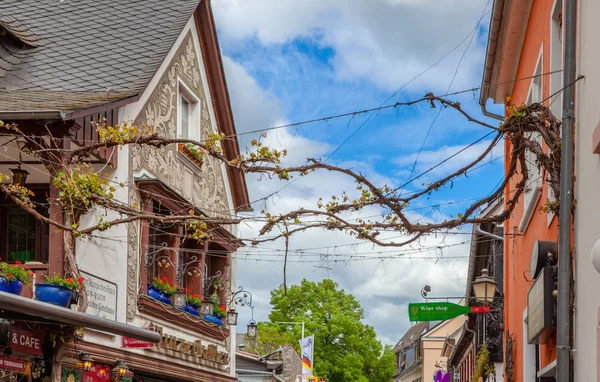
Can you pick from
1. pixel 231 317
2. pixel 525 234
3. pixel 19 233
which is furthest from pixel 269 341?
pixel 525 234

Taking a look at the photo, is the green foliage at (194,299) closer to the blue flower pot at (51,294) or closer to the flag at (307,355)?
the blue flower pot at (51,294)

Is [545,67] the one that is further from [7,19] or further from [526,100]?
Answer: [7,19]

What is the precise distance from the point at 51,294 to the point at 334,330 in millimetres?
47415

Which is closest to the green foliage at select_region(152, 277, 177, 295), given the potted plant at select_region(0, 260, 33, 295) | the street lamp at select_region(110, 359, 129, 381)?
the street lamp at select_region(110, 359, 129, 381)

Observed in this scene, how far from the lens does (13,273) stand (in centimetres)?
1376

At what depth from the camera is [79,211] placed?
49.7 ft

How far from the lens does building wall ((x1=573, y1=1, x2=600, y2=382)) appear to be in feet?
23.8

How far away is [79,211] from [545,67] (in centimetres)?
742

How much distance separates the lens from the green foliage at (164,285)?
63.7ft

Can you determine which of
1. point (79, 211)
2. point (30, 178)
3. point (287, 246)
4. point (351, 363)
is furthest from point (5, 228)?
point (351, 363)

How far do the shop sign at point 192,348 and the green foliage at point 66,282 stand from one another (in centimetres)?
369

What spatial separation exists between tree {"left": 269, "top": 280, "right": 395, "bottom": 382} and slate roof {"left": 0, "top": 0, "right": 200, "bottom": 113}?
3982 cm

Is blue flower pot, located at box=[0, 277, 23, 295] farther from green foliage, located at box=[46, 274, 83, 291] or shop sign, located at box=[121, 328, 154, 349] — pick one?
shop sign, located at box=[121, 328, 154, 349]

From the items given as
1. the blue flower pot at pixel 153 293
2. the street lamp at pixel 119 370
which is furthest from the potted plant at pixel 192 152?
the street lamp at pixel 119 370
